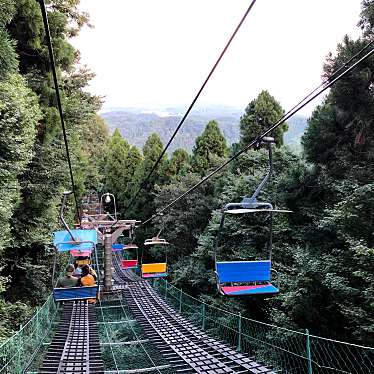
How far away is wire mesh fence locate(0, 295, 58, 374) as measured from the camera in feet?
19.9

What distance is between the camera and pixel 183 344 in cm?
793

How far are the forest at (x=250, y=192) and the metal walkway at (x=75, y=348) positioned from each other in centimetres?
112

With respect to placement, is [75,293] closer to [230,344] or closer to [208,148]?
[230,344]

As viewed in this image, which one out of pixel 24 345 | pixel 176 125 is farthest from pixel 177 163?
pixel 176 125

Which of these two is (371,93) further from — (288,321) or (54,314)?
(54,314)

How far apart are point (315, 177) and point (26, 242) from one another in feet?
26.3

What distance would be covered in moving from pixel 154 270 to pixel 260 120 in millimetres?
7445

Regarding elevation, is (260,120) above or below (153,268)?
above

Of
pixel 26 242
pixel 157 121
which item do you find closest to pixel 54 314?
pixel 26 242

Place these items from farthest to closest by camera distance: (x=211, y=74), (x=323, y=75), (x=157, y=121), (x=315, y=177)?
(x=157, y=121), (x=315, y=177), (x=323, y=75), (x=211, y=74)

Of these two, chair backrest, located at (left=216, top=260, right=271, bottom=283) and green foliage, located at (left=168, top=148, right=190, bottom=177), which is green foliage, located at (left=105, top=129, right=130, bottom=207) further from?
chair backrest, located at (left=216, top=260, right=271, bottom=283)

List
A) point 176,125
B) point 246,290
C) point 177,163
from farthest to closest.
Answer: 1. point 176,125
2. point 177,163
3. point 246,290

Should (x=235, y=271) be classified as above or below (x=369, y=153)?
below

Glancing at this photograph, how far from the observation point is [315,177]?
11023mm
